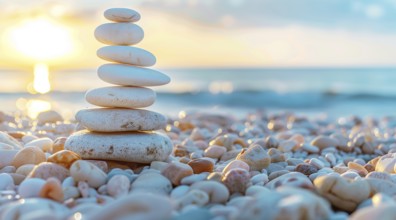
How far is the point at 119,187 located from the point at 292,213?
46.9 inches

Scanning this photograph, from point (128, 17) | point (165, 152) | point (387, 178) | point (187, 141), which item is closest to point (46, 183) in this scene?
point (165, 152)

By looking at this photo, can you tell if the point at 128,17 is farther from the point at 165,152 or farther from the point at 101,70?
the point at 165,152

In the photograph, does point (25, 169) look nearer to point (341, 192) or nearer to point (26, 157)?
point (26, 157)

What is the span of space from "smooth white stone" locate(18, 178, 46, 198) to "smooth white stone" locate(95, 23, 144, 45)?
4.23 feet

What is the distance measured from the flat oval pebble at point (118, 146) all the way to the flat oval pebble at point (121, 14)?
78 centimetres

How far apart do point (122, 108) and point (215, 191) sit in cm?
125

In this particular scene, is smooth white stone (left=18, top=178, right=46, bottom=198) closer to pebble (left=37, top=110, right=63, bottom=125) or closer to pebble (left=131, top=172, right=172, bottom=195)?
pebble (left=131, top=172, right=172, bottom=195)

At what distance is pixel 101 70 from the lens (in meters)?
3.63

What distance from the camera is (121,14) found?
364 cm

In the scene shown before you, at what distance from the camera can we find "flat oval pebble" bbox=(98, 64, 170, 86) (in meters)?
3.57

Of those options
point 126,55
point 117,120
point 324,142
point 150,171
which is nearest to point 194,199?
point 150,171

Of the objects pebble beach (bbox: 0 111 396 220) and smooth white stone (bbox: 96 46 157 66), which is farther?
smooth white stone (bbox: 96 46 157 66)

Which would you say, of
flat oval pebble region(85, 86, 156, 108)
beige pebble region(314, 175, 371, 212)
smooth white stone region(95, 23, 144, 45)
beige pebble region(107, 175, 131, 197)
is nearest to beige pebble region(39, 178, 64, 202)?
beige pebble region(107, 175, 131, 197)

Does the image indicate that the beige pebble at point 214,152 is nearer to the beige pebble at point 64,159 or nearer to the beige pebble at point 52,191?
the beige pebble at point 64,159
